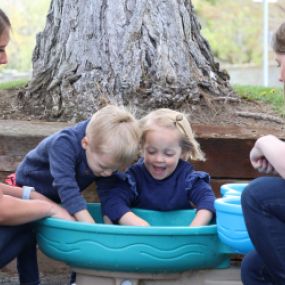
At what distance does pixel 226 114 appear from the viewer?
4.43 meters

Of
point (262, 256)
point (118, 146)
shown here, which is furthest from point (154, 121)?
point (262, 256)

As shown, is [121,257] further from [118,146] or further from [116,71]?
[116,71]

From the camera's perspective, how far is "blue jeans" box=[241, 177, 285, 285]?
8.78 feet

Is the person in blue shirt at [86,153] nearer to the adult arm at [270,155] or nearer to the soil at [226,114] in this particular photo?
the adult arm at [270,155]

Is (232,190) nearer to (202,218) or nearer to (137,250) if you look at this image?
(202,218)

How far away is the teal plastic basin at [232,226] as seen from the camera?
114 inches

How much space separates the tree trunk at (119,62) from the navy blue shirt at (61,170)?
87 centimetres

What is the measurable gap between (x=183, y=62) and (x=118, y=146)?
143 cm

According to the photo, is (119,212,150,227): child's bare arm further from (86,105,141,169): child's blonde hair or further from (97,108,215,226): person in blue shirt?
(86,105,141,169): child's blonde hair

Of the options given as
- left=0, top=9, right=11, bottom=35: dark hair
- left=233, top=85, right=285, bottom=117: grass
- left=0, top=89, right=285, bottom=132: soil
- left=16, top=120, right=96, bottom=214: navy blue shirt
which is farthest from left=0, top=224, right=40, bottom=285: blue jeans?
left=233, top=85, right=285, bottom=117: grass

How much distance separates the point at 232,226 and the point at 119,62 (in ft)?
5.65

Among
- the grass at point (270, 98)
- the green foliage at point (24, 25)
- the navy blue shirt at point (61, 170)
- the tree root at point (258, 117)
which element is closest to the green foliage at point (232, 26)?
the green foliage at point (24, 25)

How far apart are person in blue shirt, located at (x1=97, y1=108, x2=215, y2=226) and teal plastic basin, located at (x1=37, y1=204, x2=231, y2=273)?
0.22 m

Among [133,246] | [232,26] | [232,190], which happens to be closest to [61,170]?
[133,246]
